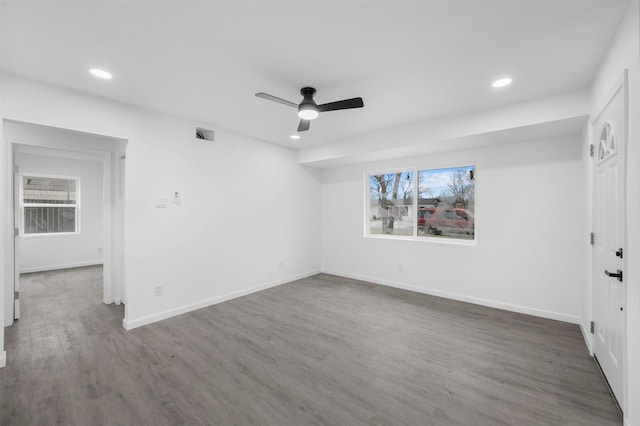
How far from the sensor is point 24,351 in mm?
2684

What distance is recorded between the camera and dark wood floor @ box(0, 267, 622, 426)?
6.18 ft

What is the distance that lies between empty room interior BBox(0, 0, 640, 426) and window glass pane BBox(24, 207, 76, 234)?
56.1 inches

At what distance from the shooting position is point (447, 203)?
453 centimetres

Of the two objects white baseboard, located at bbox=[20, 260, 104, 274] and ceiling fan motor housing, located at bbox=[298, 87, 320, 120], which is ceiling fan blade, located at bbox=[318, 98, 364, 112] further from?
white baseboard, located at bbox=[20, 260, 104, 274]

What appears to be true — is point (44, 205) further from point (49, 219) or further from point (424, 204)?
point (424, 204)

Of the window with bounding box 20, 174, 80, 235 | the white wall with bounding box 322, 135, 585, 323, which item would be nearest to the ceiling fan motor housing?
the white wall with bounding box 322, 135, 585, 323

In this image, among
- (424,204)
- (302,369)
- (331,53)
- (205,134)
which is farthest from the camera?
(424,204)

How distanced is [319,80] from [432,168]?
2850 millimetres

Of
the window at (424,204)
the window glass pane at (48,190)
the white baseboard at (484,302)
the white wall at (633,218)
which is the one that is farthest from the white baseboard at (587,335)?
the window glass pane at (48,190)

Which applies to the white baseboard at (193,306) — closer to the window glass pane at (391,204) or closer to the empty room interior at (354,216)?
the empty room interior at (354,216)

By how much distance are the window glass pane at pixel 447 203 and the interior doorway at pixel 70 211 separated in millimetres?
4898

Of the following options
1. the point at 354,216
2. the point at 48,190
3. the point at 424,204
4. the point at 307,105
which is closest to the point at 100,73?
the point at 307,105

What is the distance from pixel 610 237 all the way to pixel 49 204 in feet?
31.2

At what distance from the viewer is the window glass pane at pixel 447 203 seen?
4.29 metres
